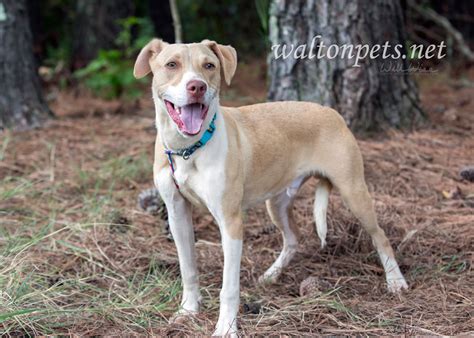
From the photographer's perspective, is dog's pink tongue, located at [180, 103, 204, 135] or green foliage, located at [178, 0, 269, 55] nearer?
Result: dog's pink tongue, located at [180, 103, 204, 135]

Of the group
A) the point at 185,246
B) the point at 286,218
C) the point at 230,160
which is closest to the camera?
the point at 230,160

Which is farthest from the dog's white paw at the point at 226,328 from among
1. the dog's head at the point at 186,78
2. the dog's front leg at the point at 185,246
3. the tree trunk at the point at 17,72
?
the tree trunk at the point at 17,72

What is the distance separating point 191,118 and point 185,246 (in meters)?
0.91

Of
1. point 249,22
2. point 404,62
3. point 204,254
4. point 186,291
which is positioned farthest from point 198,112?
point 249,22

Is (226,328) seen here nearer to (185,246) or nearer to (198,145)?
(185,246)

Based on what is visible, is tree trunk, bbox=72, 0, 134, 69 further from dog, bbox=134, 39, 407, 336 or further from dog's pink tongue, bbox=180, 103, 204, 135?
dog's pink tongue, bbox=180, 103, 204, 135

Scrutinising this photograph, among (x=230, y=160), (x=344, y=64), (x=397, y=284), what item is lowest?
(x=397, y=284)

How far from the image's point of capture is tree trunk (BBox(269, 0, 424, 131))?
19.3 ft

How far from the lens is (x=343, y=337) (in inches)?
133

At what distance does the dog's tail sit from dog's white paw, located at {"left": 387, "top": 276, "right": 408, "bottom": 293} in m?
0.49

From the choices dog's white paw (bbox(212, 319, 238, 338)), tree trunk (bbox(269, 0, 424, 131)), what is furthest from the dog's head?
tree trunk (bbox(269, 0, 424, 131))

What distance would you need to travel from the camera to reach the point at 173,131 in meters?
3.54

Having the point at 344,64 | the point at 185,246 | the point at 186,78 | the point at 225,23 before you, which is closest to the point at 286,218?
the point at 185,246

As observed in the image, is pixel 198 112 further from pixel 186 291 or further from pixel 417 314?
pixel 417 314
